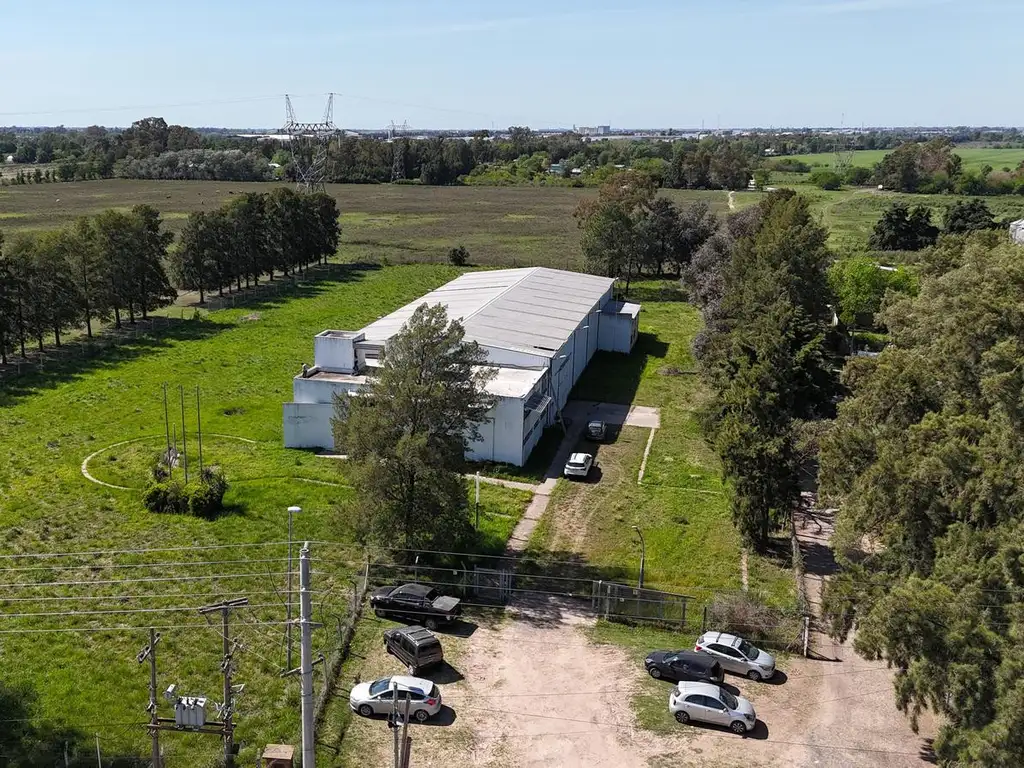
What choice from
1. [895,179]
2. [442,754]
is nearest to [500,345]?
[442,754]

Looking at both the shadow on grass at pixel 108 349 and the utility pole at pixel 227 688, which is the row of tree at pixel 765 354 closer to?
the utility pole at pixel 227 688

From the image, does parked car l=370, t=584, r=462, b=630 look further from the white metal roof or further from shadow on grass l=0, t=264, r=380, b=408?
shadow on grass l=0, t=264, r=380, b=408

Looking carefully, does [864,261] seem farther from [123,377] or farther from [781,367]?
[123,377]

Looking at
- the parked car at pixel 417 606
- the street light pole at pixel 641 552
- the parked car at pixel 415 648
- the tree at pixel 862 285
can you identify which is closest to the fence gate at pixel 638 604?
the street light pole at pixel 641 552

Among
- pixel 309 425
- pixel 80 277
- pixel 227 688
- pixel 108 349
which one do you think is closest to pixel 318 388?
pixel 309 425

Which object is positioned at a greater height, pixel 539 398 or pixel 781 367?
pixel 781 367

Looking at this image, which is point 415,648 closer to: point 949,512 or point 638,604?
point 638,604
